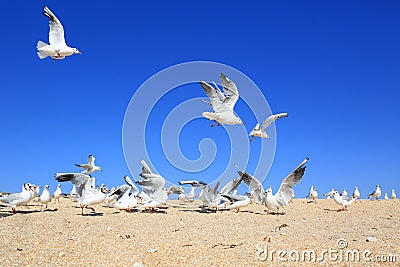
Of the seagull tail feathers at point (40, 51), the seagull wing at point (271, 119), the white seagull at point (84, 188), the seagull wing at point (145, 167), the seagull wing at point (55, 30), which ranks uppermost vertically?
the seagull wing at point (55, 30)

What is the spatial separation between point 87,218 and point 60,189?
8456 millimetres

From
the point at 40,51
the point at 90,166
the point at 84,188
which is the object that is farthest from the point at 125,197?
the point at 40,51

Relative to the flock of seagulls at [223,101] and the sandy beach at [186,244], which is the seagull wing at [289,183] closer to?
the sandy beach at [186,244]

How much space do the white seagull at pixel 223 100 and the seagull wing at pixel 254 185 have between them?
4015 millimetres

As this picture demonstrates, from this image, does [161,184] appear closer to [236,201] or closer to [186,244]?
[236,201]

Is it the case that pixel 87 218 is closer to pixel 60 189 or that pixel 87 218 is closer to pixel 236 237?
pixel 236 237

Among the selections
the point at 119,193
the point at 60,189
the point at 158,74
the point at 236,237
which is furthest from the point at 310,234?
the point at 60,189

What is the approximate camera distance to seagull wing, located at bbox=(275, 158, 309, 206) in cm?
1314

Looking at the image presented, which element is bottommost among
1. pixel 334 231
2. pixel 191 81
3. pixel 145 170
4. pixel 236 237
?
pixel 236 237

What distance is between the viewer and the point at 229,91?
1049cm

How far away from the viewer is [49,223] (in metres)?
10.2

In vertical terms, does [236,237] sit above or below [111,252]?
above

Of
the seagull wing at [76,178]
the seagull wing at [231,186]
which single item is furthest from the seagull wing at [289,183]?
the seagull wing at [76,178]

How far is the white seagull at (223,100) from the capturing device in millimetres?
10430
